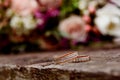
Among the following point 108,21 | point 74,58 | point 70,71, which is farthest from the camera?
point 108,21

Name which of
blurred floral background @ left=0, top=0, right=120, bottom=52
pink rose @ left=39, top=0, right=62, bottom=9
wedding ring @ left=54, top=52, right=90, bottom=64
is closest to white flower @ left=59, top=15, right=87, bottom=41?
blurred floral background @ left=0, top=0, right=120, bottom=52

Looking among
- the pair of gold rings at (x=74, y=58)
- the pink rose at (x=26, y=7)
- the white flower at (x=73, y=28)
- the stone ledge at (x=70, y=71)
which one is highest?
the pink rose at (x=26, y=7)

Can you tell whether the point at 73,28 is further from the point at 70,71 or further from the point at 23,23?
the point at 70,71

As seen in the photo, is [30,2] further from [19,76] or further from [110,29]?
[19,76]

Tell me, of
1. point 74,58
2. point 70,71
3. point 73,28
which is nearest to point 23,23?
point 73,28

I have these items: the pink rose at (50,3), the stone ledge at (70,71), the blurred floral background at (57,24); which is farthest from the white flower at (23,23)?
the stone ledge at (70,71)

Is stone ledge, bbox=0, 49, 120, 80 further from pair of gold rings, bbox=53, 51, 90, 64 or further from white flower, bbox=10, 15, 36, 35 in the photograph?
white flower, bbox=10, 15, 36, 35

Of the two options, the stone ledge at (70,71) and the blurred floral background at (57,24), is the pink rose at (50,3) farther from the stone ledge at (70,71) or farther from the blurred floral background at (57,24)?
the stone ledge at (70,71)
